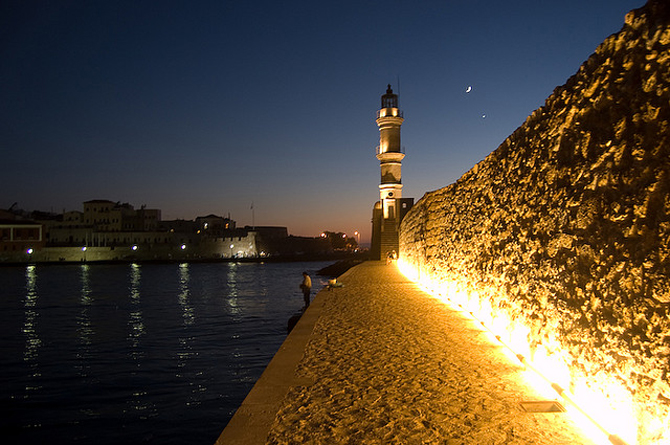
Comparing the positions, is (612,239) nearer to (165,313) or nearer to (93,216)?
(165,313)

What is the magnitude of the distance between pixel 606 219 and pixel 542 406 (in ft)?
5.20

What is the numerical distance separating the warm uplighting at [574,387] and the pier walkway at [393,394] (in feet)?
0.49

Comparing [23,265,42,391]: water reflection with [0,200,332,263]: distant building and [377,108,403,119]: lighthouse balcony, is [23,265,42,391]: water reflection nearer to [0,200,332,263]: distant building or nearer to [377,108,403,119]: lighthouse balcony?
[377,108,403,119]: lighthouse balcony

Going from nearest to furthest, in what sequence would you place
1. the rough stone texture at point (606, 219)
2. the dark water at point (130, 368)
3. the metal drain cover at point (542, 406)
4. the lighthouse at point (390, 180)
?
the rough stone texture at point (606, 219), the metal drain cover at point (542, 406), the dark water at point (130, 368), the lighthouse at point (390, 180)

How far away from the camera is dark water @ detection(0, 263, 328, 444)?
286 inches

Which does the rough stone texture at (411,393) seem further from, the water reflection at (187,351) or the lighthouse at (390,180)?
the lighthouse at (390,180)

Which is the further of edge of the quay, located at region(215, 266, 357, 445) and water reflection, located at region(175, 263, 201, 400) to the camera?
water reflection, located at region(175, 263, 201, 400)

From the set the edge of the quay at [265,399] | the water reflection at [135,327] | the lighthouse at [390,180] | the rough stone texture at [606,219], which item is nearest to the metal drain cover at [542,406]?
the rough stone texture at [606,219]

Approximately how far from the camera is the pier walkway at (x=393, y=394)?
3244 mm

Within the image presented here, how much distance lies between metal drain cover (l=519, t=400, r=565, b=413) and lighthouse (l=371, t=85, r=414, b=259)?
1080 inches

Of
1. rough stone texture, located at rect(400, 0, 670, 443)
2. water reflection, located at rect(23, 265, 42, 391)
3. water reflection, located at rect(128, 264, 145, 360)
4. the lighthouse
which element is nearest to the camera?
rough stone texture, located at rect(400, 0, 670, 443)

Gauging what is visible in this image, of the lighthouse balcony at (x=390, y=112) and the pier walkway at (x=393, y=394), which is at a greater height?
the lighthouse balcony at (x=390, y=112)

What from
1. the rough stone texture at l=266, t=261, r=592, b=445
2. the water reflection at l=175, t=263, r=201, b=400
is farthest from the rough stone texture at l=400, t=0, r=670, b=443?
the water reflection at l=175, t=263, r=201, b=400

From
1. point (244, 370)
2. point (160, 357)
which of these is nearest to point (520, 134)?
point (244, 370)
